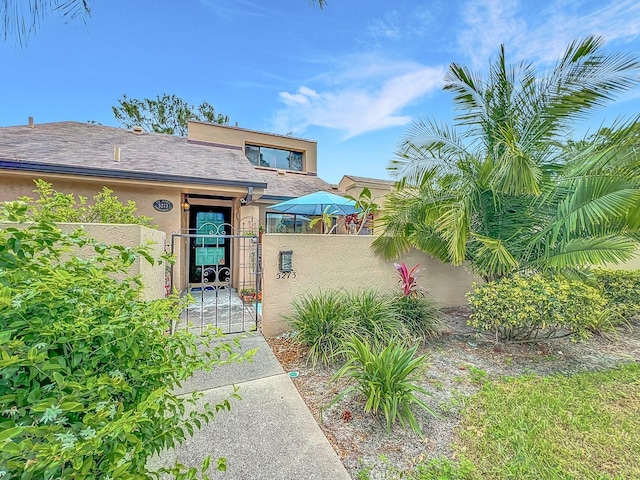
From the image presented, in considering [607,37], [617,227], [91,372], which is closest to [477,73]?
[607,37]

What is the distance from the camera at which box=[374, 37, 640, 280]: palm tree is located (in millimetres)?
4574

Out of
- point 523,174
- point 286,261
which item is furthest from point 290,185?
point 523,174

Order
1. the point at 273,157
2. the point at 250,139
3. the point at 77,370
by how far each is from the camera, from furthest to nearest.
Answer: the point at 273,157 < the point at 250,139 < the point at 77,370

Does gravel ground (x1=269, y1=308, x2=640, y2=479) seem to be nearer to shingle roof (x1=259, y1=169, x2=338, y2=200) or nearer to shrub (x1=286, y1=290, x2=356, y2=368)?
shrub (x1=286, y1=290, x2=356, y2=368)

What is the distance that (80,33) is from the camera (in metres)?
2.32

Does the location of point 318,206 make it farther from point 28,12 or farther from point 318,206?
point 28,12

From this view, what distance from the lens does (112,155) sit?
25.9 feet

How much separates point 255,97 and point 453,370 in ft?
48.4

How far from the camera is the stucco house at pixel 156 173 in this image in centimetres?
672

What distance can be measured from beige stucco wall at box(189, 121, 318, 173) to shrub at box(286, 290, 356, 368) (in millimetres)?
10278

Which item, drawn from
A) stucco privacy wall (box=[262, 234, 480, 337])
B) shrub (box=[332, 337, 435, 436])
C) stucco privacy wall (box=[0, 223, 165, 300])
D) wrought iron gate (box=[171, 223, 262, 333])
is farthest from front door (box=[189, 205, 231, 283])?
shrub (box=[332, 337, 435, 436])

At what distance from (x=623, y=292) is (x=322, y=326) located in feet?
22.5

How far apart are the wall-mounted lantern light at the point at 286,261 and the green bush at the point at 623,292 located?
6821mm

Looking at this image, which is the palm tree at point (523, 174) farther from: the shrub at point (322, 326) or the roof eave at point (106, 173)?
the roof eave at point (106, 173)
